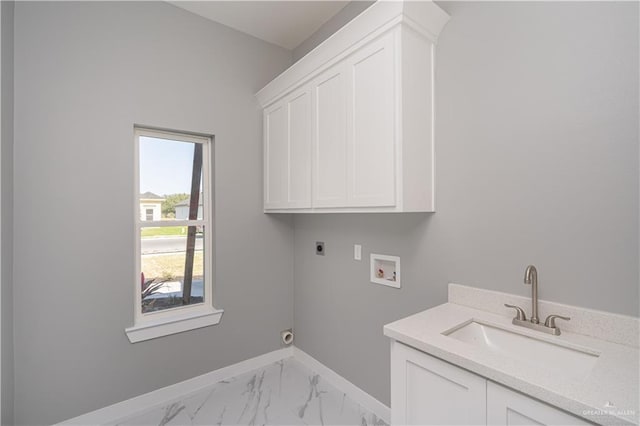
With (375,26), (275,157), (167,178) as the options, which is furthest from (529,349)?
(167,178)

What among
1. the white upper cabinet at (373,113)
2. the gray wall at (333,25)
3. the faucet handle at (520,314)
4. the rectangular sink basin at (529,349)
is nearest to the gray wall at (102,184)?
the gray wall at (333,25)

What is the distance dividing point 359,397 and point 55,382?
2.00 metres

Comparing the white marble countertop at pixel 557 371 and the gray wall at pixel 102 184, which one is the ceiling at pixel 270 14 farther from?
the white marble countertop at pixel 557 371

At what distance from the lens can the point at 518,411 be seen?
2.90 ft

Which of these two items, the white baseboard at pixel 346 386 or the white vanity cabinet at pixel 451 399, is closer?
the white vanity cabinet at pixel 451 399

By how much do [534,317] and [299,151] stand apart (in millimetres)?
1714

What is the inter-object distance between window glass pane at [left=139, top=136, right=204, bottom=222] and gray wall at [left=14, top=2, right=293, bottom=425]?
17 centimetres

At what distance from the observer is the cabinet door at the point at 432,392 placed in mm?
1004

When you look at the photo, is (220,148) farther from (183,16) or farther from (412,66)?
(412,66)

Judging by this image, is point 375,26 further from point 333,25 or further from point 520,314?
point 520,314

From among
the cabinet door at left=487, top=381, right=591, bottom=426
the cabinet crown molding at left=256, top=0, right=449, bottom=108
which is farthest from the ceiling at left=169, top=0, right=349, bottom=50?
the cabinet door at left=487, top=381, right=591, bottom=426

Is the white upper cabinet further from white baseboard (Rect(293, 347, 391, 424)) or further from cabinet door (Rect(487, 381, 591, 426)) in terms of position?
white baseboard (Rect(293, 347, 391, 424))

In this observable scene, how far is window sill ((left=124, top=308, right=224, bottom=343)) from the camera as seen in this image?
2.14 m

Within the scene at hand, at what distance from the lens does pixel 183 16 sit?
7.70 ft
